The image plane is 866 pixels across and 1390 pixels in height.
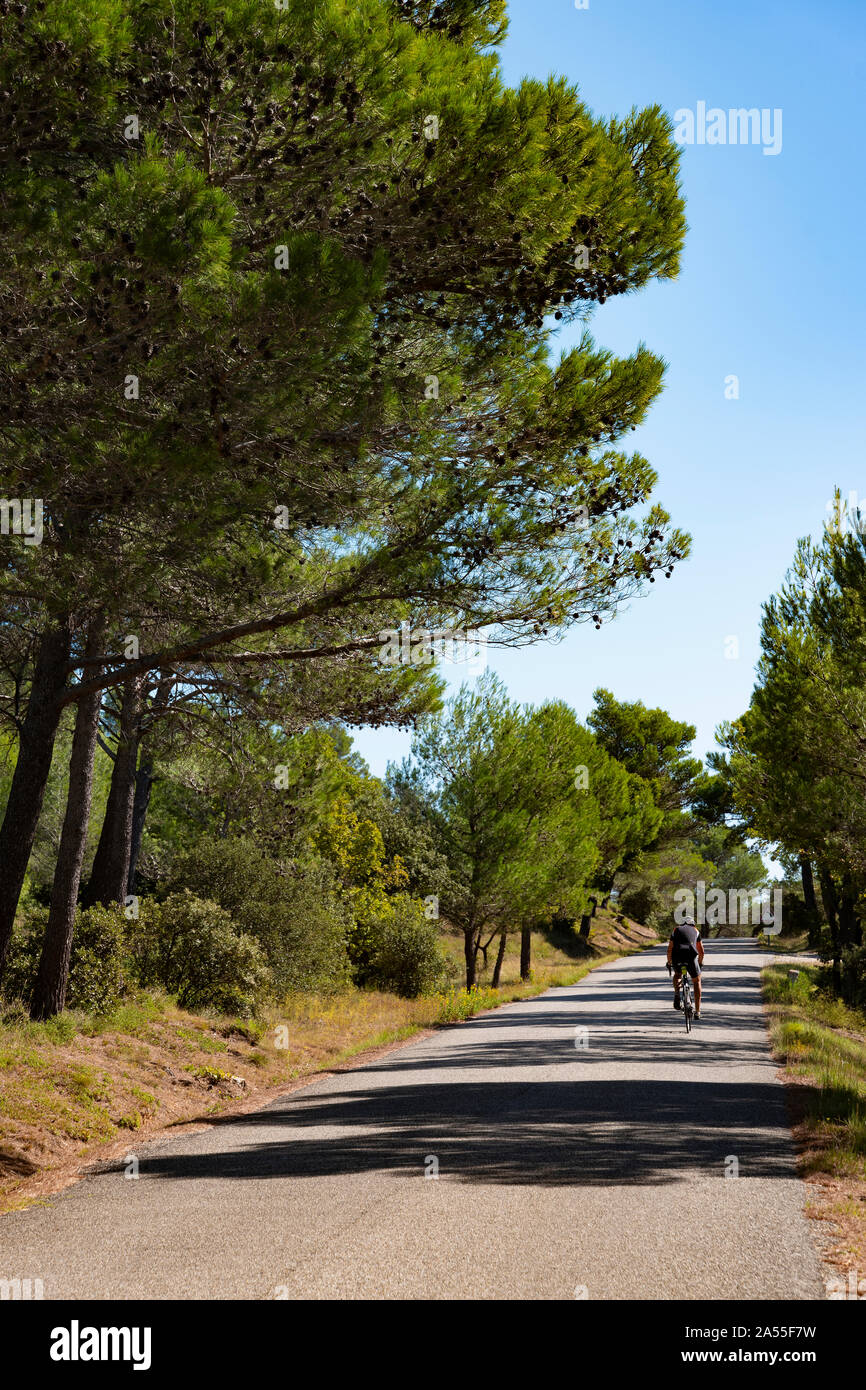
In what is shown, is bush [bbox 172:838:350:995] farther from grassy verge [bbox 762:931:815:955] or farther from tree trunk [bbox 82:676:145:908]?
grassy verge [bbox 762:931:815:955]

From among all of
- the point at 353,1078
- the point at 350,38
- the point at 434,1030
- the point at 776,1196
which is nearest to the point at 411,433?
the point at 350,38

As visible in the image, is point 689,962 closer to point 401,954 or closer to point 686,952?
point 686,952

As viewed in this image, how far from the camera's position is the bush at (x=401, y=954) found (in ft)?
84.5

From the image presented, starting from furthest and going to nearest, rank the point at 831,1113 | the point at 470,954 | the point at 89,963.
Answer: the point at 470,954
the point at 89,963
the point at 831,1113

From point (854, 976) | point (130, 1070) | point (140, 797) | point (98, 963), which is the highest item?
point (140, 797)

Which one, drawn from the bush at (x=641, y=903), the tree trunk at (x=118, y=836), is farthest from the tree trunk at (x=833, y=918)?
the bush at (x=641, y=903)

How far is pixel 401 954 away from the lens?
2588 centimetres

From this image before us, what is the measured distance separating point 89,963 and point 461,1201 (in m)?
8.94

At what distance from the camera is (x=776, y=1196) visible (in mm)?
6770

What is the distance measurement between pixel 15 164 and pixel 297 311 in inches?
88.0

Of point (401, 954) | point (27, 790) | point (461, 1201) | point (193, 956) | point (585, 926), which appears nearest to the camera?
point (461, 1201)

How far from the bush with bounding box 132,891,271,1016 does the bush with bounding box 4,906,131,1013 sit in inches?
43.6

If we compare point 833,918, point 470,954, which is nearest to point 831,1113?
point 470,954

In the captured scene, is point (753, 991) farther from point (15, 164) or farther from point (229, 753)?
point (15, 164)
